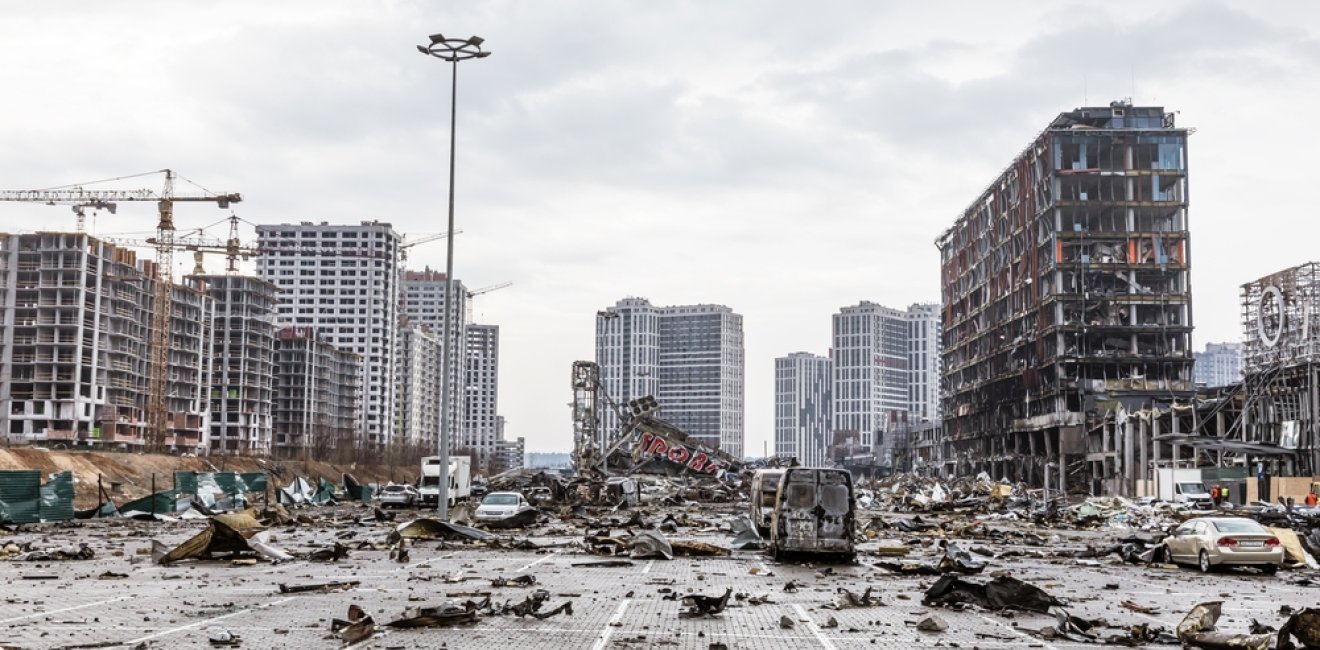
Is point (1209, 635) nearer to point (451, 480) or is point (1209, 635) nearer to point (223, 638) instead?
point (223, 638)

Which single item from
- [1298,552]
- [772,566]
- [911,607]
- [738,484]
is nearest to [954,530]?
[1298,552]

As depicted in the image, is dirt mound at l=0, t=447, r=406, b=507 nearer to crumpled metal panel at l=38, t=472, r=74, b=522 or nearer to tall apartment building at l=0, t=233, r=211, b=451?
crumpled metal panel at l=38, t=472, r=74, b=522

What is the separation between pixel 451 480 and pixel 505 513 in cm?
1655

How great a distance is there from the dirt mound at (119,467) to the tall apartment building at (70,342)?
27.1 m

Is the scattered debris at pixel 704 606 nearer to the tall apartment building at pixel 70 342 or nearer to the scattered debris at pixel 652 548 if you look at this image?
the scattered debris at pixel 652 548

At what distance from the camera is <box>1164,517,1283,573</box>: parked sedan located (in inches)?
1104

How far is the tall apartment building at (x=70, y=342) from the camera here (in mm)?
140375

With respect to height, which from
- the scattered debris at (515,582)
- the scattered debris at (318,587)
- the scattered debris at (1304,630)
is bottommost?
the scattered debris at (515,582)

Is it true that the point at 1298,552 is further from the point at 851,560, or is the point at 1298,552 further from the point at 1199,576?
the point at 851,560

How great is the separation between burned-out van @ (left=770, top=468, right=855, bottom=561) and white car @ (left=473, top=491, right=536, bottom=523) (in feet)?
59.5

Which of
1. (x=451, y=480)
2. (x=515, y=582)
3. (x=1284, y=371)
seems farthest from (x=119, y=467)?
(x=1284, y=371)

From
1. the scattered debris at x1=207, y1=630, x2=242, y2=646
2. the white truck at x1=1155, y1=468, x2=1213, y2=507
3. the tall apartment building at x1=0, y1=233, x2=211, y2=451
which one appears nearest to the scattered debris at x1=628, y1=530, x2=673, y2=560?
the scattered debris at x1=207, y1=630, x2=242, y2=646

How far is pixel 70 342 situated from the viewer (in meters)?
142

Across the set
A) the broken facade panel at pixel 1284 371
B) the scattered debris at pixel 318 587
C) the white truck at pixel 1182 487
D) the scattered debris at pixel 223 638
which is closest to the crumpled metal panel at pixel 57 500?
the scattered debris at pixel 318 587
